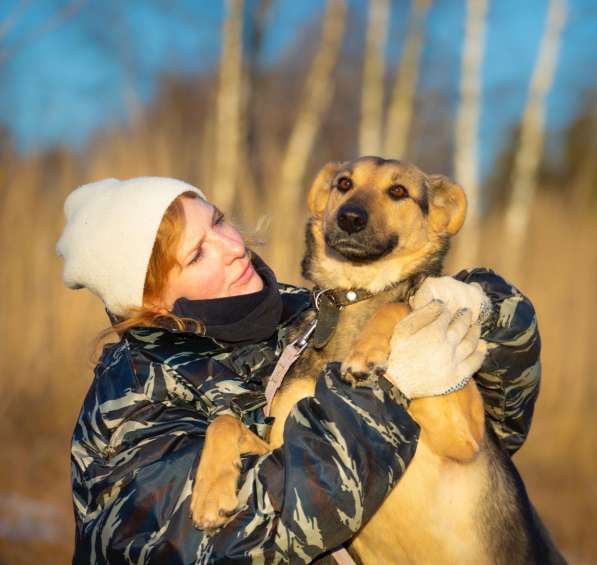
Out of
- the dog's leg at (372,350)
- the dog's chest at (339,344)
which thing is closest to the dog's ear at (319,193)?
the dog's chest at (339,344)

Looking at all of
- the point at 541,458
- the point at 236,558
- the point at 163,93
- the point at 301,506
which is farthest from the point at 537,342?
the point at 163,93

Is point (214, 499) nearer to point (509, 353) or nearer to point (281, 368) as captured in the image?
point (281, 368)

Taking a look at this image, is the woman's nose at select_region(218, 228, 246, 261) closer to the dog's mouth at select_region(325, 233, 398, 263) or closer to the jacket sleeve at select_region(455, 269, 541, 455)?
the dog's mouth at select_region(325, 233, 398, 263)

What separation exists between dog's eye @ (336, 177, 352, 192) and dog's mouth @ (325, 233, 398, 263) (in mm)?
305

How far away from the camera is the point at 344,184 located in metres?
3.12

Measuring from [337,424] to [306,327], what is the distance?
782 millimetres

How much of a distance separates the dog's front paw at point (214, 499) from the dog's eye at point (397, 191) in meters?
1.46

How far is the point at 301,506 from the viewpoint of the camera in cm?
185

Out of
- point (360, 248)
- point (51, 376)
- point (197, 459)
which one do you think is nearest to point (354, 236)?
point (360, 248)

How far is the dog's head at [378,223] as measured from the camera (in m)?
2.87

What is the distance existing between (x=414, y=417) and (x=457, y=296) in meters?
0.41

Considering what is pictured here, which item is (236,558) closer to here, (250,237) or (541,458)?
(250,237)

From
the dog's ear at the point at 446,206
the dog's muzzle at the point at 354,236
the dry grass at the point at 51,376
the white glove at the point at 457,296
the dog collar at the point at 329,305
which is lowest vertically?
the dry grass at the point at 51,376

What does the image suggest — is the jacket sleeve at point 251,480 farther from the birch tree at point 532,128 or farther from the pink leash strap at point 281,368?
the birch tree at point 532,128
